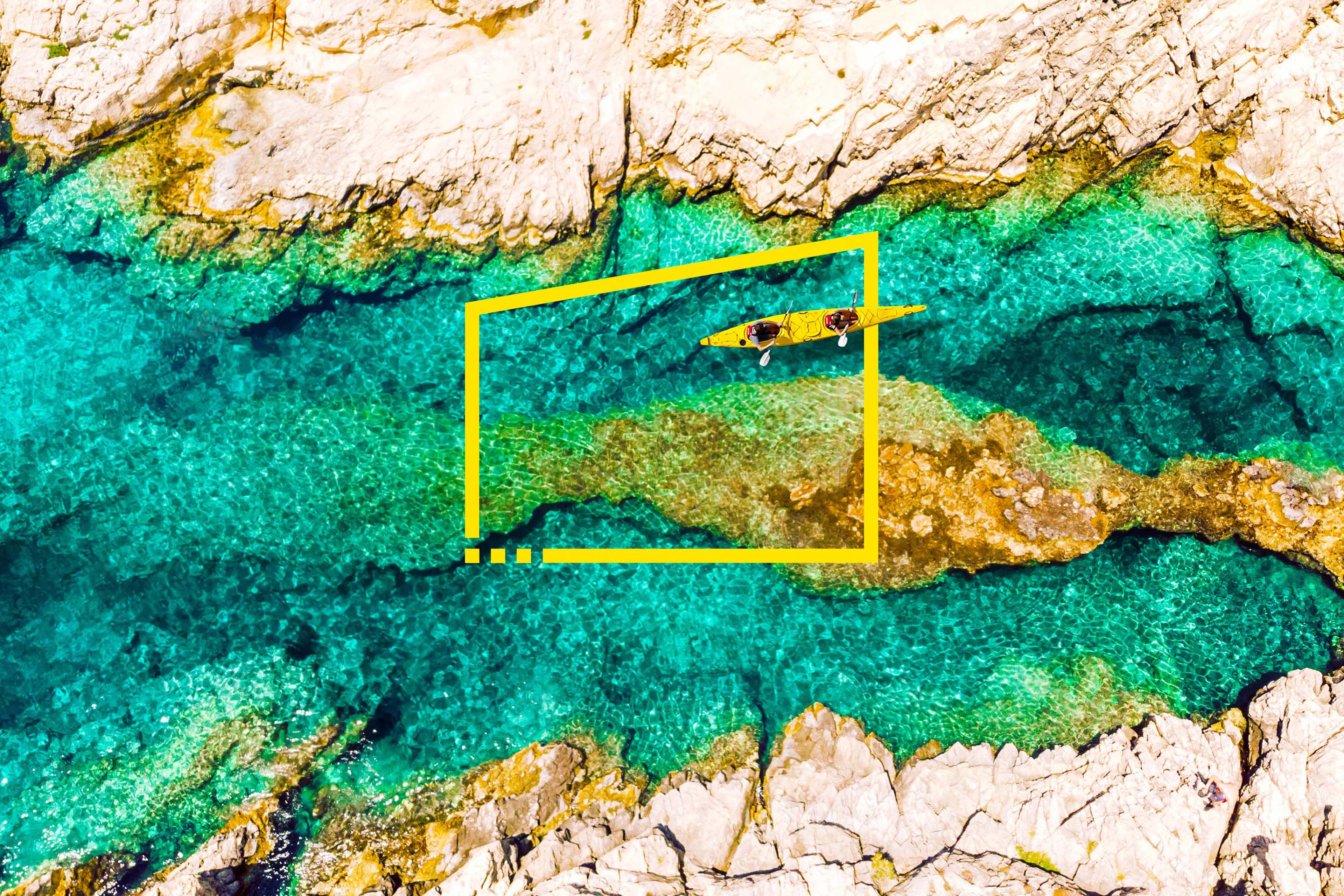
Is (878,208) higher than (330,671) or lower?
higher

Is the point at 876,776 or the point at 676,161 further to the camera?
the point at 676,161

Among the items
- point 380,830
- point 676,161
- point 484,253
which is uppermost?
point 676,161

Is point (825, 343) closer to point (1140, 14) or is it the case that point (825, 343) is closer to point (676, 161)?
point (676, 161)

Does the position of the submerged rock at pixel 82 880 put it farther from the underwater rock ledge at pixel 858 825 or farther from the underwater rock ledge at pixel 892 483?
the underwater rock ledge at pixel 892 483

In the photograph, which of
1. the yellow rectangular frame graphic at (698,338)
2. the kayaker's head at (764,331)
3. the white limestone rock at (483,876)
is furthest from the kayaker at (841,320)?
the white limestone rock at (483,876)

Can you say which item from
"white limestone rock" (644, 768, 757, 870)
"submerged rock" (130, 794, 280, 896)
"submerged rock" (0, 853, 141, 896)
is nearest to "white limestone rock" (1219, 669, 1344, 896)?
"white limestone rock" (644, 768, 757, 870)

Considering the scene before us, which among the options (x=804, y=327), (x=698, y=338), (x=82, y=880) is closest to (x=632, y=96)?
(x=698, y=338)

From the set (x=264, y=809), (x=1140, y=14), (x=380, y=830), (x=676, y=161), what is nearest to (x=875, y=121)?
(x=676, y=161)
